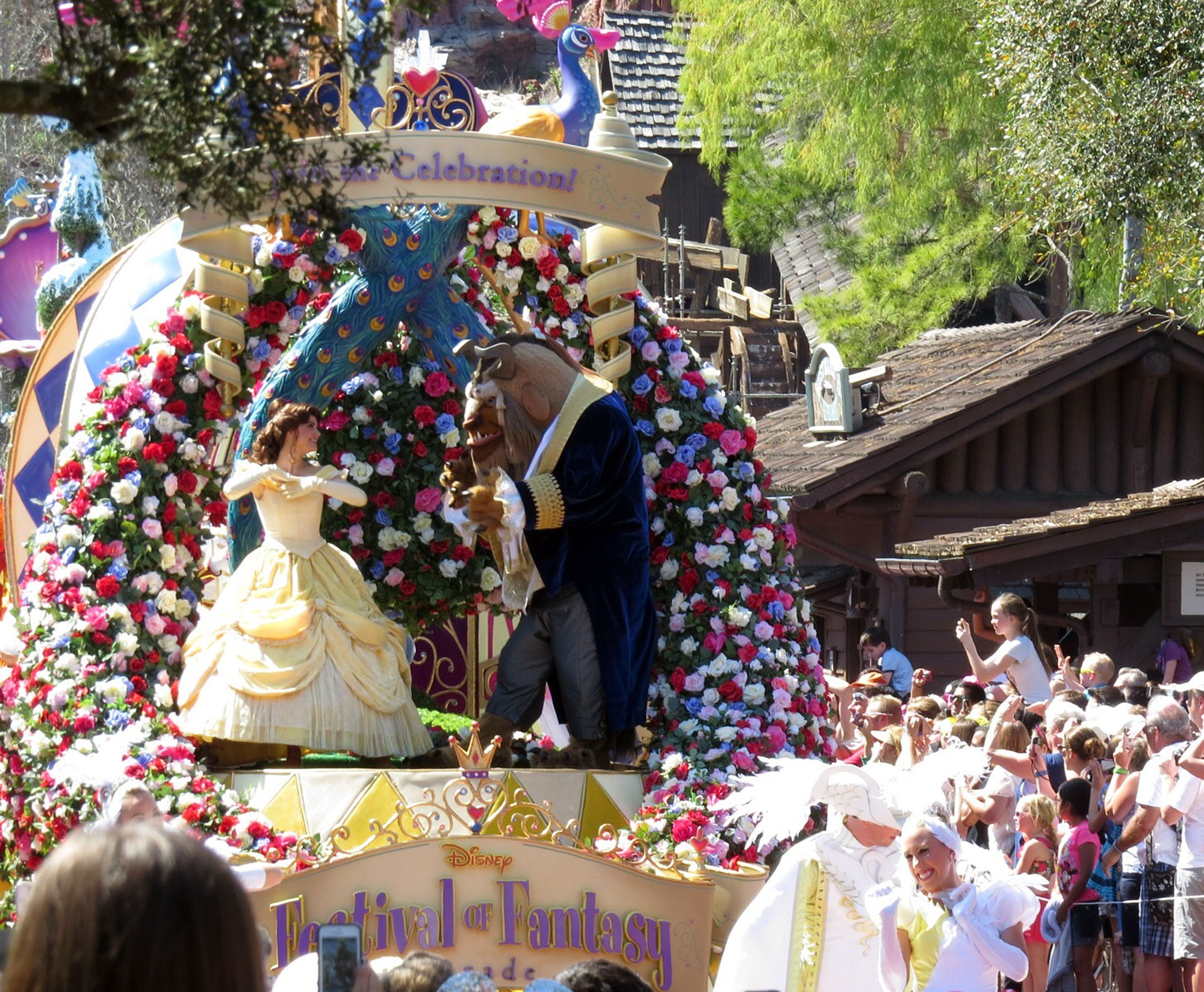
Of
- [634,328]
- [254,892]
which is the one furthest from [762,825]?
[634,328]

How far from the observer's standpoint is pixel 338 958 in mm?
3406

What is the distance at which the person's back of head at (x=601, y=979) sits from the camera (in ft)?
11.3

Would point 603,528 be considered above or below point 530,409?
below

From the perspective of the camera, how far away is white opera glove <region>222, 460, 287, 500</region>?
8180 mm

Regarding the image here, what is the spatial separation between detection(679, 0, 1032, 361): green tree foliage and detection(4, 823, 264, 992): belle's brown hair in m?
17.2

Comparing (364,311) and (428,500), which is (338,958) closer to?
(364,311)

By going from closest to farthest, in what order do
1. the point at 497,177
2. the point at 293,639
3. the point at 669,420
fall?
the point at 293,639 < the point at 497,177 < the point at 669,420

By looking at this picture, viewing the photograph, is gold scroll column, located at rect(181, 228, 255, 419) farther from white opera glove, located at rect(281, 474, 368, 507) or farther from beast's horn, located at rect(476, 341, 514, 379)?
beast's horn, located at rect(476, 341, 514, 379)

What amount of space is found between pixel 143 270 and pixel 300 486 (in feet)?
12.0

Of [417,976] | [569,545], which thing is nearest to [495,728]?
[569,545]

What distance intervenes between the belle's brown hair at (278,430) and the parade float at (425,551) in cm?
48

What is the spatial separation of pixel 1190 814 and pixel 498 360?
3.57 meters

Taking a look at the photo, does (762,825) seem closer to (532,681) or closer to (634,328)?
(532,681)

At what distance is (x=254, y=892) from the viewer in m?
7.04
